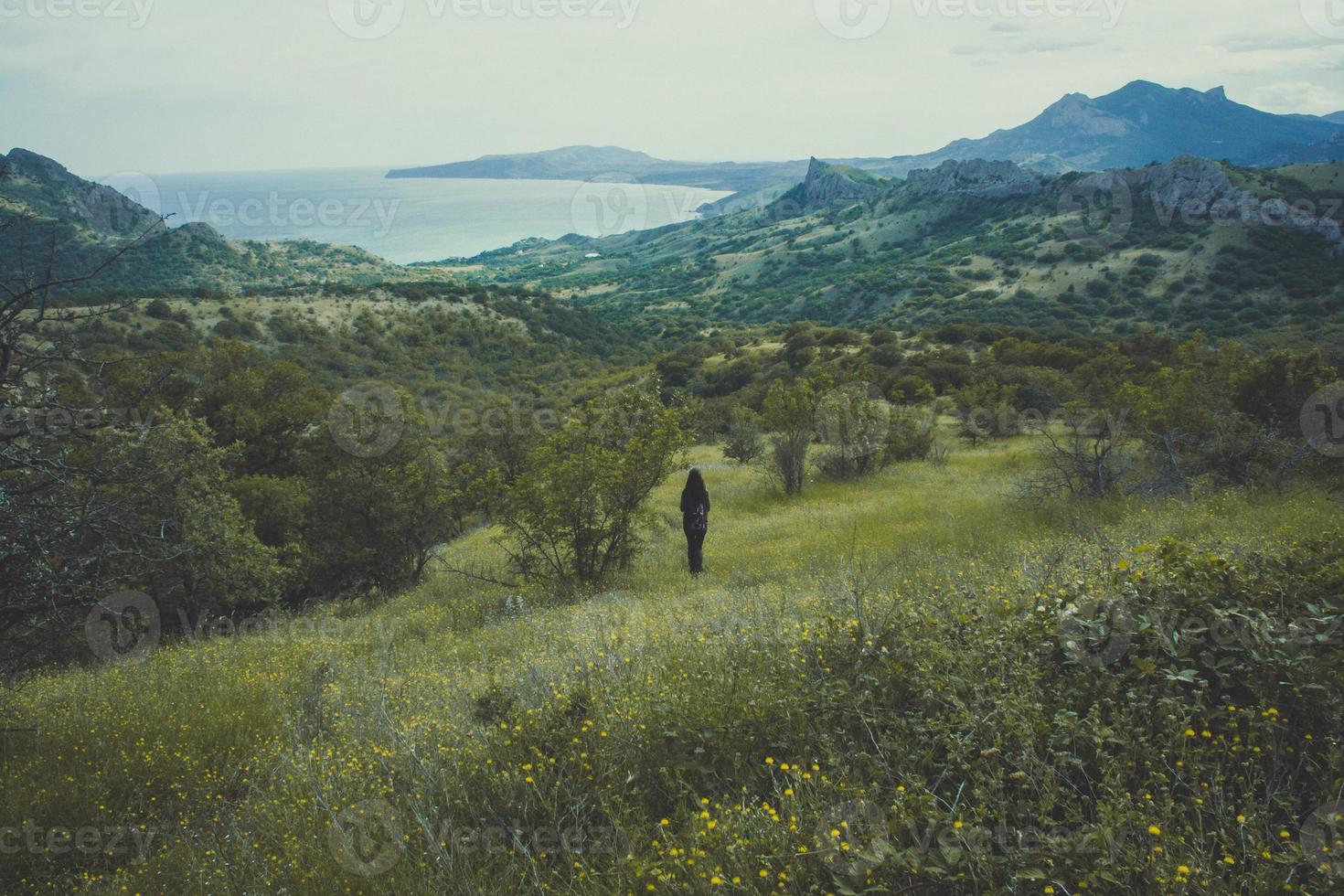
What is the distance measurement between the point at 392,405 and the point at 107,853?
12364mm

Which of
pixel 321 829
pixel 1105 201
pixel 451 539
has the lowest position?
pixel 451 539

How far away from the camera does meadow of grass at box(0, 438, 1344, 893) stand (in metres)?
2.69

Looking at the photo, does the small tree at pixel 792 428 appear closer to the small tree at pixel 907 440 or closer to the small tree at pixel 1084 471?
the small tree at pixel 907 440

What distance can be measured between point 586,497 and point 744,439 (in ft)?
53.4

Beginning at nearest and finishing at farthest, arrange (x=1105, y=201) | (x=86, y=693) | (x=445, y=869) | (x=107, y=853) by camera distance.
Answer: (x=445, y=869) → (x=107, y=853) → (x=86, y=693) → (x=1105, y=201)

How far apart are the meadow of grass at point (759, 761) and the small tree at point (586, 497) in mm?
4352

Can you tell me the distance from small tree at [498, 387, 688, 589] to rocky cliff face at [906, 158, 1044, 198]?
144m

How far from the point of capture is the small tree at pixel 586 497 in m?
10.6

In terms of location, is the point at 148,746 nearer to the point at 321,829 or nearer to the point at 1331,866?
the point at 321,829

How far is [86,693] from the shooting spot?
6633mm

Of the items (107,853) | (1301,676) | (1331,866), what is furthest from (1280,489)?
(107,853)

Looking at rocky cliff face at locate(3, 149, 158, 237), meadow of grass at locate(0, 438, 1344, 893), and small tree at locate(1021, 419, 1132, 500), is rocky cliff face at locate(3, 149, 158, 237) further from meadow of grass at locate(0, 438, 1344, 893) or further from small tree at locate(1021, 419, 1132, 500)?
small tree at locate(1021, 419, 1132, 500)

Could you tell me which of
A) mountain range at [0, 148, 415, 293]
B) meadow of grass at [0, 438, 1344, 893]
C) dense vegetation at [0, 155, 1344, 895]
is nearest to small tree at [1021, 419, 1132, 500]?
dense vegetation at [0, 155, 1344, 895]

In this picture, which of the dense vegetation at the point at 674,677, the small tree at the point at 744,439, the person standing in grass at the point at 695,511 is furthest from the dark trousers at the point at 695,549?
the small tree at the point at 744,439
